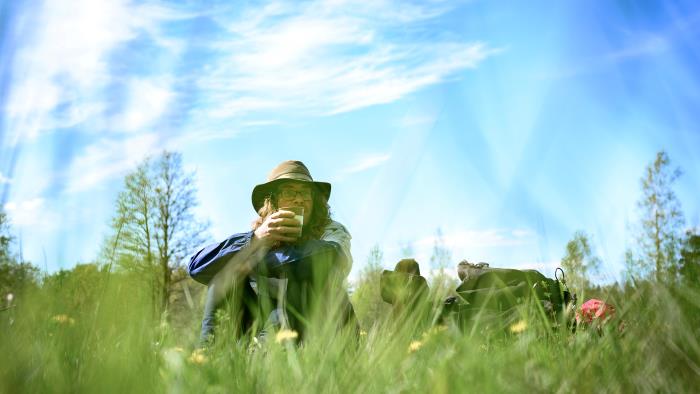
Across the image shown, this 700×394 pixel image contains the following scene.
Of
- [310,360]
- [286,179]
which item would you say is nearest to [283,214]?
[286,179]

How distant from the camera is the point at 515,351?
1929mm

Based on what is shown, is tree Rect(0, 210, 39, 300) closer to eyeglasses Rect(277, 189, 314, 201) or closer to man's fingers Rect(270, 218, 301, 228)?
man's fingers Rect(270, 218, 301, 228)

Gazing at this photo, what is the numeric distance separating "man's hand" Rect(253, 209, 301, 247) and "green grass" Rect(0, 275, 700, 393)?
1.78 metres

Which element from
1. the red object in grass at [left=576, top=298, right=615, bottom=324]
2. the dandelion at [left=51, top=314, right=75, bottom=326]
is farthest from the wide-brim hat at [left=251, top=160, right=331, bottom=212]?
the dandelion at [left=51, top=314, right=75, bottom=326]

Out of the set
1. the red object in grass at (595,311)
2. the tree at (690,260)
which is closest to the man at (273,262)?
the red object in grass at (595,311)

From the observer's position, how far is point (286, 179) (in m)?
5.11

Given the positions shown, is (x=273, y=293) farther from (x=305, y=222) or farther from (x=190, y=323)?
(x=190, y=323)

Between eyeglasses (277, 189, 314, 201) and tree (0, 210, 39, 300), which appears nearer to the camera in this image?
tree (0, 210, 39, 300)

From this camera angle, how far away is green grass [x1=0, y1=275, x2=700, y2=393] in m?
1.46

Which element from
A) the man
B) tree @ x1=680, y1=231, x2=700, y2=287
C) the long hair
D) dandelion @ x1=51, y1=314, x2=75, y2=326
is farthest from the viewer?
the long hair

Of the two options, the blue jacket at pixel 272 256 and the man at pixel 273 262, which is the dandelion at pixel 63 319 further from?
the blue jacket at pixel 272 256

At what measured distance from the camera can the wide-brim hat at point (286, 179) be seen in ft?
16.7

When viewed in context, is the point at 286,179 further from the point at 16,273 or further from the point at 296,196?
the point at 16,273

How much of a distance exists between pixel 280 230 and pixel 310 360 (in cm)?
212
